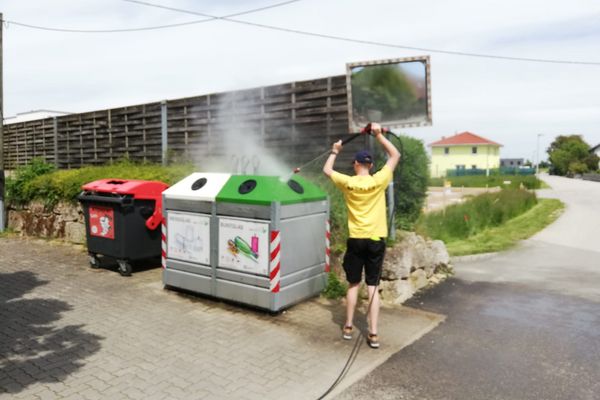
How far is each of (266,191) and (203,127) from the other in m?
4.77

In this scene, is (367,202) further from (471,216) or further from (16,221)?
(16,221)

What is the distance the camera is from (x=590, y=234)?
1233 cm

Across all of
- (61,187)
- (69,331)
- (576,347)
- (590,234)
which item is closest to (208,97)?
(61,187)

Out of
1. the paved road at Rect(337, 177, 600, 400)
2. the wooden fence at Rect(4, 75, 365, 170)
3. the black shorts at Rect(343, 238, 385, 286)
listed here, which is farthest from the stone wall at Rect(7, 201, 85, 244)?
the paved road at Rect(337, 177, 600, 400)

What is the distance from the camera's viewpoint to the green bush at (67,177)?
361 inches

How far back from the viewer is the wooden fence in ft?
25.2

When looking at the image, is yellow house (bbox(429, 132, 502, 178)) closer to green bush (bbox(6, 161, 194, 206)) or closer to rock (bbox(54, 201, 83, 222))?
green bush (bbox(6, 161, 194, 206))

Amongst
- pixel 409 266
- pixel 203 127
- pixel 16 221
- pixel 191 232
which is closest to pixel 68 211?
pixel 16 221

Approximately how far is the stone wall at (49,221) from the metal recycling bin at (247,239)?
4.41 meters

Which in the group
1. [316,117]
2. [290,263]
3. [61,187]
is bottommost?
[290,263]

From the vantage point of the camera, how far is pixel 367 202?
14.8ft

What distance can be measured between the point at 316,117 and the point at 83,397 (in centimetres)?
538

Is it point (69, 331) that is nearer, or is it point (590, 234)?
point (69, 331)

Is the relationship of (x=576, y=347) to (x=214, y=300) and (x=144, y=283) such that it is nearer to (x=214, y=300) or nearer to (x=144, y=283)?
(x=214, y=300)
